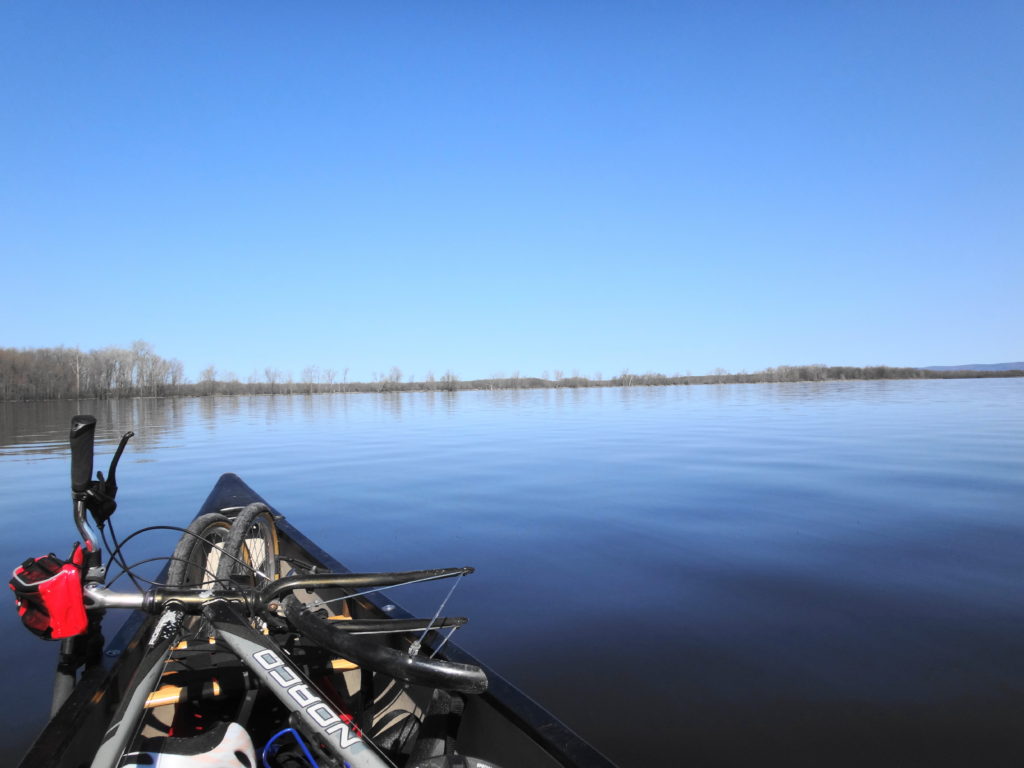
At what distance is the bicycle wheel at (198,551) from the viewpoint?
3.54 m

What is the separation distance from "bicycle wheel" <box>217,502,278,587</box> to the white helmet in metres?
1.55

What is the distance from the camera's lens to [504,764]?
2.09 metres

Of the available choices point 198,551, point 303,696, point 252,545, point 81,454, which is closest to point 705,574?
point 252,545

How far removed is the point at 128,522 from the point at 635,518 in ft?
25.8

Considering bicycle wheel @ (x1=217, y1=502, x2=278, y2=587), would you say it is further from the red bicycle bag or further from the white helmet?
the white helmet

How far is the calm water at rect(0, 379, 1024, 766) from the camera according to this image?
138 inches

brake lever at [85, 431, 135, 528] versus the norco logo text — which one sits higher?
brake lever at [85, 431, 135, 528]

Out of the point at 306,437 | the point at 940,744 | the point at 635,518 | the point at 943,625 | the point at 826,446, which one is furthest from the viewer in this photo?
the point at 306,437

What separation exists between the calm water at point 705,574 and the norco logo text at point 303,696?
202cm

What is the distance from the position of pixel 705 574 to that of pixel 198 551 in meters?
4.62

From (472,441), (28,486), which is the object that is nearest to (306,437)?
(472,441)

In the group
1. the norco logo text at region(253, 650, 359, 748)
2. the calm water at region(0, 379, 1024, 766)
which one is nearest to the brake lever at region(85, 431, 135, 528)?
the norco logo text at region(253, 650, 359, 748)

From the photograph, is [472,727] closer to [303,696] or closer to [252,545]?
[303,696]

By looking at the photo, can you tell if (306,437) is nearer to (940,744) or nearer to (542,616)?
(542,616)
